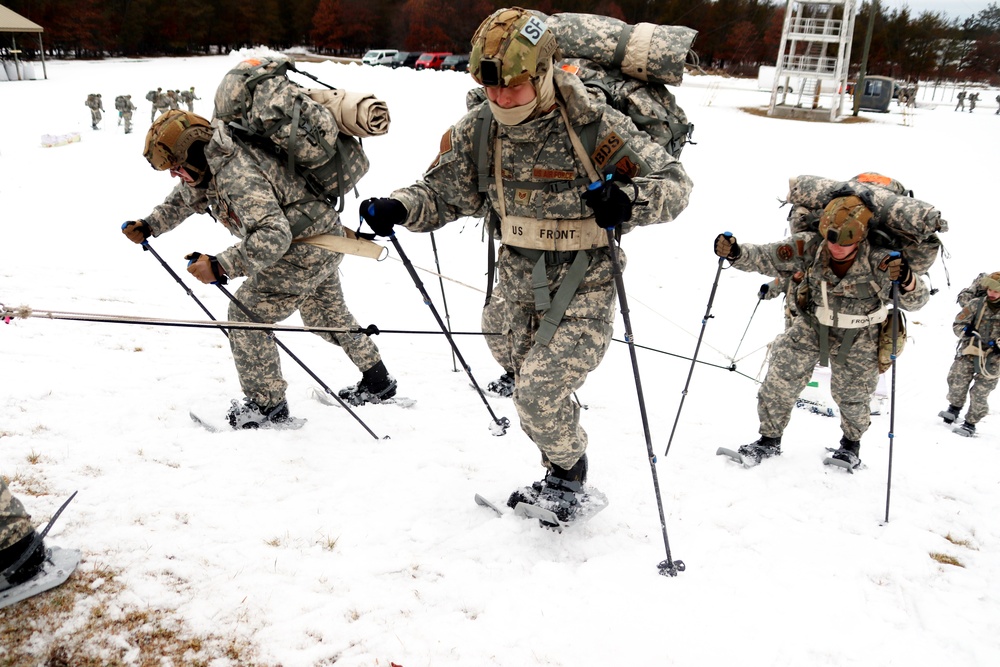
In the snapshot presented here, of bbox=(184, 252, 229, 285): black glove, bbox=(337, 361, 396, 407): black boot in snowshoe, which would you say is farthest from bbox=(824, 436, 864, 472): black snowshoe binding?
bbox=(184, 252, 229, 285): black glove

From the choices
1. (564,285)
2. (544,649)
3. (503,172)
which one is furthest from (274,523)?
(503,172)

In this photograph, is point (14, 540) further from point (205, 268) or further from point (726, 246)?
point (726, 246)

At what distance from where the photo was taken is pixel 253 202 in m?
4.81

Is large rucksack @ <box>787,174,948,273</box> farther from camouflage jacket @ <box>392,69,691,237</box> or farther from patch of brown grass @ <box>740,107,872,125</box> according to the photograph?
patch of brown grass @ <box>740,107,872,125</box>

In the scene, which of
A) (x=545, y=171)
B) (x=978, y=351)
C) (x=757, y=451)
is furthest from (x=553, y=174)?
(x=978, y=351)

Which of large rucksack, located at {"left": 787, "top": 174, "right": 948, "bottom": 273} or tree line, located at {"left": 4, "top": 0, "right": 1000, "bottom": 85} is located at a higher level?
tree line, located at {"left": 4, "top": 0, "right": 1000, "bottom": 85}

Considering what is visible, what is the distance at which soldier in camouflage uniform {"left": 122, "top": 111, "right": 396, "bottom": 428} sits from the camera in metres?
4.81

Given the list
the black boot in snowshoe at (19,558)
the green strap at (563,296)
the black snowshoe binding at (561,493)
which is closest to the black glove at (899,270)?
the green strap at (563,296)

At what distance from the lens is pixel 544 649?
10.8ft

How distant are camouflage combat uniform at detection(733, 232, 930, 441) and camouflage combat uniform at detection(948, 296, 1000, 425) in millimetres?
3854

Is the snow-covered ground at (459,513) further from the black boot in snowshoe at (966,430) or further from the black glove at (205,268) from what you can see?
the black glove at (205,268)

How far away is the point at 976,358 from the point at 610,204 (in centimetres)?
786

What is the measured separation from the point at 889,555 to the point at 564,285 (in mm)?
3028

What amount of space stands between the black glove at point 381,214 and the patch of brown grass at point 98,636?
2238 mm
